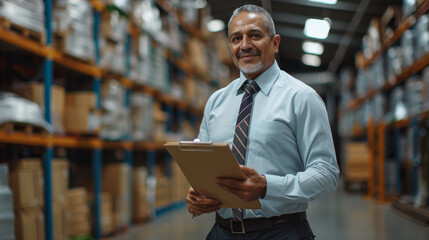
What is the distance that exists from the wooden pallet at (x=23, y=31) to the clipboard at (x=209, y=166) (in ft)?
9.57

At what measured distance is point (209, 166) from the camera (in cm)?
156

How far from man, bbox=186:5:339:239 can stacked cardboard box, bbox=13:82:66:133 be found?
122 inches

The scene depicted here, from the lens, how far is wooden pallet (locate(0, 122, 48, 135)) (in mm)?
3918

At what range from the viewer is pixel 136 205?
6992mm

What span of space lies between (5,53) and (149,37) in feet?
10.0

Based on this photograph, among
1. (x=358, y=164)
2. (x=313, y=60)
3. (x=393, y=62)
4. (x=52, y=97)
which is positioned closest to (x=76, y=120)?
(x=52, y=97)

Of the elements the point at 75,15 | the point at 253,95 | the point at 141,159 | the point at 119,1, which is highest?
the point at 119,1

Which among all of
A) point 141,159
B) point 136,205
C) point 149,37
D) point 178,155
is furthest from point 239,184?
point 141,159

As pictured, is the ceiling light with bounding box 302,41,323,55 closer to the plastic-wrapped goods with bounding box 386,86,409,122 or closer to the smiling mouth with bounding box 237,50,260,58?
the smiling mouth with bounding box 237,50,260,58

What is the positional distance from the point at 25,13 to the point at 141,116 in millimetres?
3235

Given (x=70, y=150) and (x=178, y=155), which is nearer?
(x=178, y=155)

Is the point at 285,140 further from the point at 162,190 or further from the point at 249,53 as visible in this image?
the point at 162,190

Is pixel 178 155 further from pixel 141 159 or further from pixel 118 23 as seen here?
pixel 141 159

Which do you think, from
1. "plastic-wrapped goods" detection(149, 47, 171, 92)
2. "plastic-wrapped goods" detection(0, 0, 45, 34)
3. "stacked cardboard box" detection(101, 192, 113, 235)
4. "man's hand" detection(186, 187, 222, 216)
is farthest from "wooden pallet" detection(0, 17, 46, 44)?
"plastic-wrapped goods" detection(149, 47, 171, 92)
